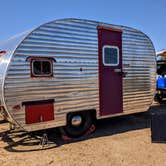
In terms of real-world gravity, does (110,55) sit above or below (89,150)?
above

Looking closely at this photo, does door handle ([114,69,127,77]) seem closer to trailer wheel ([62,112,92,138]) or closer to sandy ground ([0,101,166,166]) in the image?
trailer wheel ([62,112,92,138])

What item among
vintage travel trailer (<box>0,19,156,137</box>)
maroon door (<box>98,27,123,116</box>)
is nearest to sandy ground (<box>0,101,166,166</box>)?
vintage travel trailer (<box>0,19,156,137</box>)

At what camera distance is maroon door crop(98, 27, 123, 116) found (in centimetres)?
690

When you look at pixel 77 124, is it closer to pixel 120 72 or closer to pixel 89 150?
pixel 89 150

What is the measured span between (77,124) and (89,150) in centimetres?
117

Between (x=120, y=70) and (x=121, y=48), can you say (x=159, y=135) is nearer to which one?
(x=120, y=70)

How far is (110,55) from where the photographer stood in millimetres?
7133

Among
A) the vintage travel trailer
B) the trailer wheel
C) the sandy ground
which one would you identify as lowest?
the sandy ground

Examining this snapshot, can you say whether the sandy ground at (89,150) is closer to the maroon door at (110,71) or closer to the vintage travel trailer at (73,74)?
the vintage travel trailer at (73,74)

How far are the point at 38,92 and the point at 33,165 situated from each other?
5.76 feet

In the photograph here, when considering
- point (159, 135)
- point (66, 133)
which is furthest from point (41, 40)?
point (159, 135)

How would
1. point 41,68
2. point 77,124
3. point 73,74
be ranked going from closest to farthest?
1. point 41,68
2. point 73,74
3. point 77,124

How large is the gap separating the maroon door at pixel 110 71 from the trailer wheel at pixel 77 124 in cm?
49

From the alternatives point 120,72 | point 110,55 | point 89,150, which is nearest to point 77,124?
point 89,150
